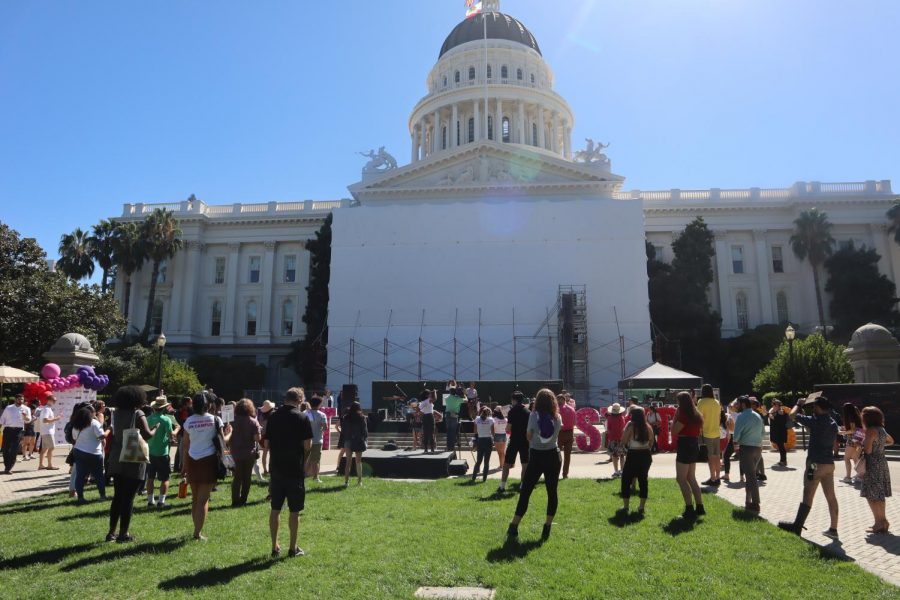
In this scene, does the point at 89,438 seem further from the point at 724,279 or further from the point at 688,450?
the point at 724,279

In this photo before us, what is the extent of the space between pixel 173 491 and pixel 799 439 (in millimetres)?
18378

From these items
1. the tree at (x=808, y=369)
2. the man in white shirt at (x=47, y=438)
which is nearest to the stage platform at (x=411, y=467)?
the man in white shirt at (x=47, y=438)

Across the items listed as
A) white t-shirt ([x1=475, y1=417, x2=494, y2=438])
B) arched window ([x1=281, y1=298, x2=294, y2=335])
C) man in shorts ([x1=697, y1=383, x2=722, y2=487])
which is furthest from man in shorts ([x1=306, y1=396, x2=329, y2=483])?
arched window ([x1=281, y1=298, x2=294, y2=335])

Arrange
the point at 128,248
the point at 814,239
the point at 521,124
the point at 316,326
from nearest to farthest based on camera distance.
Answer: the point at 316,326, the point at 814,239, the point at 128,248, the point at 521,124

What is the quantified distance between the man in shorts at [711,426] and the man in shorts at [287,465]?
615cm

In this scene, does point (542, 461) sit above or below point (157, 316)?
below

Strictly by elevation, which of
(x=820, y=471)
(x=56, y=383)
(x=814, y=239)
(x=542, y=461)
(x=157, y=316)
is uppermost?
(x=814, y=239)

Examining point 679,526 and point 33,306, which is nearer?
point 679,526

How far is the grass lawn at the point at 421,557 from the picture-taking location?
201 inches

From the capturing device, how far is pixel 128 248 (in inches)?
1817

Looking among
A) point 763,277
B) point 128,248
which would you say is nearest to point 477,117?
point 763,277

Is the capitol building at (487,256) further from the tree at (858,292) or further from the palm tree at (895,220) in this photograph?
the tree at (858,292)

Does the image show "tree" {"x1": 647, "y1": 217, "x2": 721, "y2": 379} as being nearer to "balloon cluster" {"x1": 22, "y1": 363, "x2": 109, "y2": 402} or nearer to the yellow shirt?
the yellow shirt

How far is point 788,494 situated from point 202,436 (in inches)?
364
